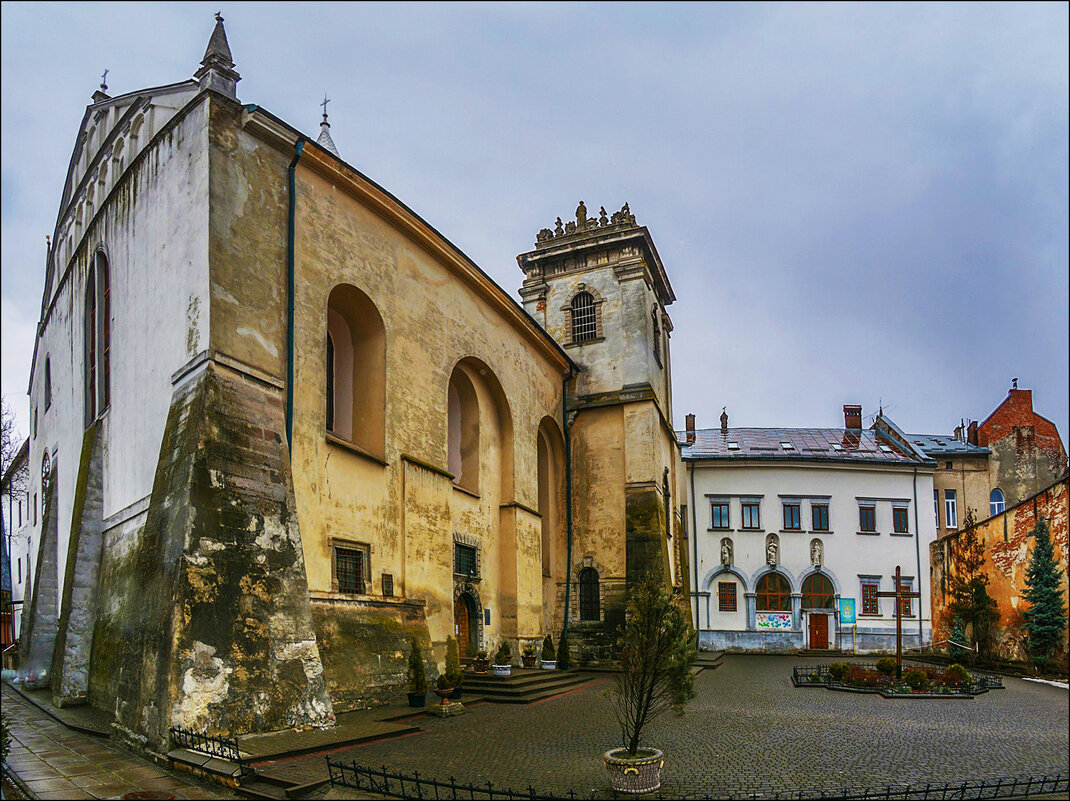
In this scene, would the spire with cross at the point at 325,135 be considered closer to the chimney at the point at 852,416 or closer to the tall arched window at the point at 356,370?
the tall arched window at the point at 356,370

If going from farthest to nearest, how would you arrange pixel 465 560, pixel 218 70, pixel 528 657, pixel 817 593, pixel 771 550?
1. pixel 771 550
2. pixel 817 593
3. pixel 528 657
4. pixel 465 560
5. pixel 218 70

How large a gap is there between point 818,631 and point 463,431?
78.4 ft

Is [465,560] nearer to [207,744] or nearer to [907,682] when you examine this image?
[907,682]

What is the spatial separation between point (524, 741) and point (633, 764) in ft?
13.0

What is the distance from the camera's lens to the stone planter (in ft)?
31.0

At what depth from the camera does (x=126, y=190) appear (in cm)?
1766

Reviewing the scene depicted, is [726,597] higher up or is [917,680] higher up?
[917,680]

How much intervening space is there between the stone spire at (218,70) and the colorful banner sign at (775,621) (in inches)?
1292

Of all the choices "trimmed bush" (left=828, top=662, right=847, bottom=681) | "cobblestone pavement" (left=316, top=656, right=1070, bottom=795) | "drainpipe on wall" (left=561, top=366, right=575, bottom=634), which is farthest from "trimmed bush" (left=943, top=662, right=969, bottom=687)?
"drainpipe on wall" (left=561, top=366, right=575, bottom=634)

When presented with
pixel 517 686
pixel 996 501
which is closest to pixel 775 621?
pixel 996 501

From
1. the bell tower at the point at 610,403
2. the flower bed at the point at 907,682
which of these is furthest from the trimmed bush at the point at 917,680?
the bell tower at the point at 610,403

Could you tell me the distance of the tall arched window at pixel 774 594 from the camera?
130 ft

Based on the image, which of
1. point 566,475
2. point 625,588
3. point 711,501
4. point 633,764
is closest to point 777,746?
point 633,764

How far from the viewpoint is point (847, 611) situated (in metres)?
39.2
